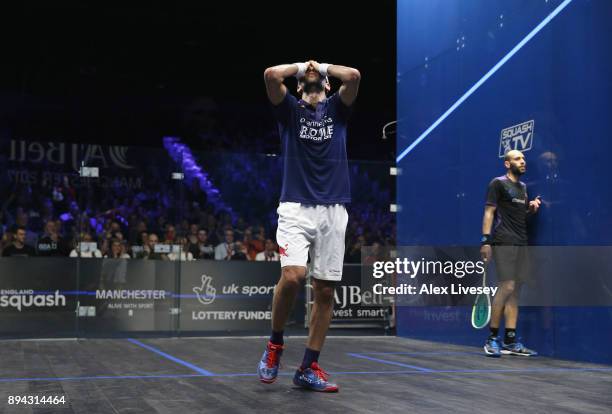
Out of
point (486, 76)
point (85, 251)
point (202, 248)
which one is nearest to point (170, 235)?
point (202, 248)

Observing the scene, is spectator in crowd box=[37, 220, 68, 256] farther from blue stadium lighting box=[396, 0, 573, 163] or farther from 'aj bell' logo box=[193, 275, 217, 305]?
blue stadium lighting box=[396, 0, 573, 163]

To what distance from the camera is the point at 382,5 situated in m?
9.22

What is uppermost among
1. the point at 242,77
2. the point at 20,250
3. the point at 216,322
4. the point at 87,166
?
the point at 242,77

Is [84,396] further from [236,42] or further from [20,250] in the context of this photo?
[236,42]

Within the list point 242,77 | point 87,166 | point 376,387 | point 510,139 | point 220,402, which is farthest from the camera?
point 242,77

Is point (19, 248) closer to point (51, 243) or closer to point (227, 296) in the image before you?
point (51, 243)

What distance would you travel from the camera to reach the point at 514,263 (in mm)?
4512

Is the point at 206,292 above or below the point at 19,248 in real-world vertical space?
below

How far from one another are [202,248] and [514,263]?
2.82 m

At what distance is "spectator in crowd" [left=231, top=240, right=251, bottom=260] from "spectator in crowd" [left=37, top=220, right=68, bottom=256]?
1.36 metres

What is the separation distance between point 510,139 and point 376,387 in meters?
2.34

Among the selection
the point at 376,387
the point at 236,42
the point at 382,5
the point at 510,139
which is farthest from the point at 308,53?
the point at 376,387

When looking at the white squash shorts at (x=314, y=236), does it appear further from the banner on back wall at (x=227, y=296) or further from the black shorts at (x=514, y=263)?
the banner on back wall at (x=227, y=296)

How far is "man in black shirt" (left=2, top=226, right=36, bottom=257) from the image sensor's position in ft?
20.2
